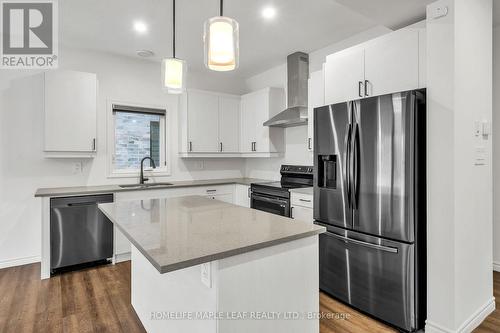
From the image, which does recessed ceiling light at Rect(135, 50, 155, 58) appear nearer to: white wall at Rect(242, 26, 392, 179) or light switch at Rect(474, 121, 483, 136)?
white wall at Rect(242, 26, 392, 179)

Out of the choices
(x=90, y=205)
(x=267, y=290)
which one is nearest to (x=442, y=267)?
(x=267, y=290)

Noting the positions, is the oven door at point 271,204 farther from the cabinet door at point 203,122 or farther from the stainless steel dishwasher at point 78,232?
the stainless steel dishwasher at point 78,232

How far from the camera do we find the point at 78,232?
10.7ft

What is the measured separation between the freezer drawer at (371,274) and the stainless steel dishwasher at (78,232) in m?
2.52

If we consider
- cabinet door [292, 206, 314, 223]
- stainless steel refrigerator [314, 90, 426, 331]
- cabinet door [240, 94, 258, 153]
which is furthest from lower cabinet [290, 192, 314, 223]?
cabinet door [240, 94, 258, 153]

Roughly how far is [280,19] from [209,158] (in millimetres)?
2550

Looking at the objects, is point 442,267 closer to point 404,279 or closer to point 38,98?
point 404,279

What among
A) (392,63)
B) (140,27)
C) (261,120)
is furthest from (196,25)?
(392,63)

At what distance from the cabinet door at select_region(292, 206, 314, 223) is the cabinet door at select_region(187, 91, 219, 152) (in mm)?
1905

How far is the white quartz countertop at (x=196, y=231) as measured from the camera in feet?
3.91

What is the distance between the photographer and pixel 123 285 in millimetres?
2932

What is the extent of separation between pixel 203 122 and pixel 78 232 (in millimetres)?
2226

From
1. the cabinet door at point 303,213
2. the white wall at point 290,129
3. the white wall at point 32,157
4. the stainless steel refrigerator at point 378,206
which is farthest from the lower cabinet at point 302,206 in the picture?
the white wall at point 32,157

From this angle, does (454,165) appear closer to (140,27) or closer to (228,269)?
(228,269)
